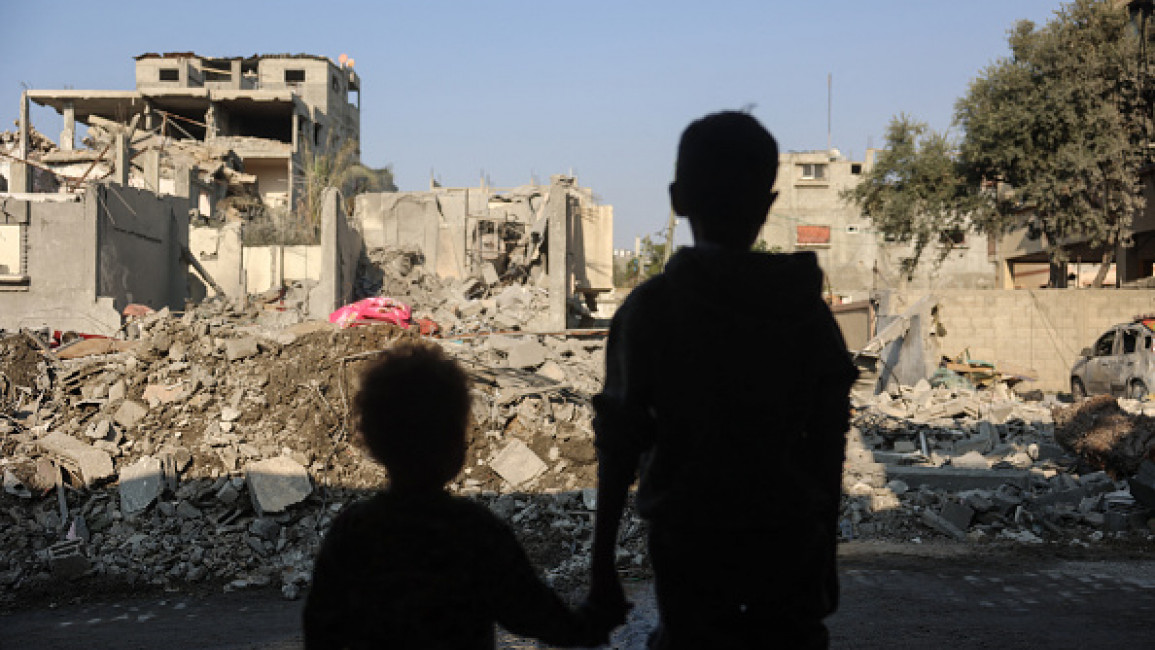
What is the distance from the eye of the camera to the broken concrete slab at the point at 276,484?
7.79 meters

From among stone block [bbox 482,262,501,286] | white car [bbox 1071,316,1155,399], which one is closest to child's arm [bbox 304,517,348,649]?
white car [bbox 1071,316,1155,399]

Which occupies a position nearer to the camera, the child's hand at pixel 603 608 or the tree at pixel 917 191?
the child's hand at pixel 603 608

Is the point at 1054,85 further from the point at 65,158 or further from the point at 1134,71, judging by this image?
the point at 65,158

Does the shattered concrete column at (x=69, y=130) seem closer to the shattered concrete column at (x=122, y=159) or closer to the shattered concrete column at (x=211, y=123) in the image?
the shattered concrete column at (x=211, y=123)

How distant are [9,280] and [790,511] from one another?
17898mm

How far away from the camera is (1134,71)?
76.8 ft

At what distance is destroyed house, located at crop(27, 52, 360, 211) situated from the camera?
3734 cm

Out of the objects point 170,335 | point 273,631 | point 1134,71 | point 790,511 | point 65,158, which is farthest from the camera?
point 65,158

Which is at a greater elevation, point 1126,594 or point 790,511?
point 790,511

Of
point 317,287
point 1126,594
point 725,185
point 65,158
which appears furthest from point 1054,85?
point 65,158

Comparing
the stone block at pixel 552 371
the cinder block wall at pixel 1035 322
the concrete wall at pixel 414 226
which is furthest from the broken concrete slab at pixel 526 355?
the concrete wall at pixel 414 226

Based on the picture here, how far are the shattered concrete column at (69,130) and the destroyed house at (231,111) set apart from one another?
4 cm

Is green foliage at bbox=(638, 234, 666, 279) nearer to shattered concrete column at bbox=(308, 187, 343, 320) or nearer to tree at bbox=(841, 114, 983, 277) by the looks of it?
tree at bbox=(841, 114, 983, 277)

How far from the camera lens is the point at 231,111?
40562 millimetres
